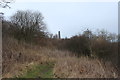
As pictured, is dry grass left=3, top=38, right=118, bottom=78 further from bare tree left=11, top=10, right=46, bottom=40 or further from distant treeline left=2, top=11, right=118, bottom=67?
bare tree left=11, top=10, right=46, bottom=40

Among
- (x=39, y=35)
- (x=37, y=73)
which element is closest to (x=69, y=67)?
(x=37, y=73)

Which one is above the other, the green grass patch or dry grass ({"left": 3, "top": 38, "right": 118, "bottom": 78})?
dry grass ({"left": 3, "top": 38, "right": 118, "bottom": 78})

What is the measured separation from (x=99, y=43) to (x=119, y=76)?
25.8 meters

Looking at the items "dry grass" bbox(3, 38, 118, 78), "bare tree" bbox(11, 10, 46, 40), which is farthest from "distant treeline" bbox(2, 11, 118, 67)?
"dry grass" bbox(3, 38, 118, 78)

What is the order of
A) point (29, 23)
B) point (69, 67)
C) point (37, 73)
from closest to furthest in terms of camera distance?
1. point (69, 67)
2. point (37, 73)
3. point (29, 23)

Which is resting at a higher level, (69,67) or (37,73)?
(69,67)

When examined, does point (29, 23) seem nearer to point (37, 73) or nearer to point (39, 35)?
point (39, 35)

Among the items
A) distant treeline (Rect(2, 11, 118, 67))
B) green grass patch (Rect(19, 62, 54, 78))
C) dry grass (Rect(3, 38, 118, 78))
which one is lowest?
green grass patch (Rect(19, 62, 54, 78))

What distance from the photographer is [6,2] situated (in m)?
17.0

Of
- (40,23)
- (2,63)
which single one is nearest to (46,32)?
(40,23)

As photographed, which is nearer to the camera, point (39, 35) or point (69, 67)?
point (69, 67)

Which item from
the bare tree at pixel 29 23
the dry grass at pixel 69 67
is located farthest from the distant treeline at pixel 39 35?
the dry grass at pixel 69 67

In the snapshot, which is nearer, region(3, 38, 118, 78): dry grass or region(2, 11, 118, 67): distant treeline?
region(3, 38, 118, 78): dry grass

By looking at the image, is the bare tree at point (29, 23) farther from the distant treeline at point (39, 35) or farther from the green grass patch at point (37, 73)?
the green grass patch at point (37, 73)
